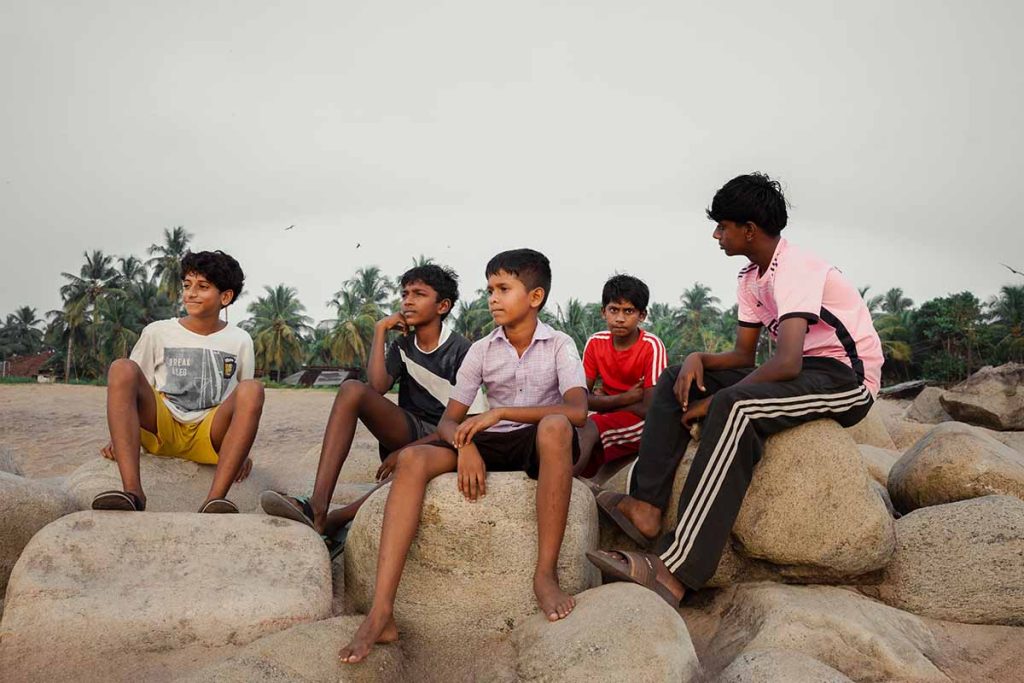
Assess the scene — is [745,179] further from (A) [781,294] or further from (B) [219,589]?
(B) [219,589]

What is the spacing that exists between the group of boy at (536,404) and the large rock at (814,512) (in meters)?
0.14

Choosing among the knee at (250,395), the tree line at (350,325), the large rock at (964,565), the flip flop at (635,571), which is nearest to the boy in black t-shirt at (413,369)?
the knee at (250,395)

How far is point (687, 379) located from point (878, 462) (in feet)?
9.56

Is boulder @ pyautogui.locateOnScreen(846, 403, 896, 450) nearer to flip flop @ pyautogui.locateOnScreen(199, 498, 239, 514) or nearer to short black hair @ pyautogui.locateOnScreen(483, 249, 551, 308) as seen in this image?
short black hair @ pyautogui.locateOnScreen(483, 249, 551, 308)

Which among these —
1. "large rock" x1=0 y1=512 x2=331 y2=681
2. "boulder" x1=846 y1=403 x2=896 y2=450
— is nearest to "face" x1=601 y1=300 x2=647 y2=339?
"large rock" x1=0 y1=512 x2=331 y2=681

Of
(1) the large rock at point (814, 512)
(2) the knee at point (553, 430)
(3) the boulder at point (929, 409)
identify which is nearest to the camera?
(2) the knee at point (553, 430)

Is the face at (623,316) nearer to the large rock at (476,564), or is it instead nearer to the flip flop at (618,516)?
the flip flop at (618,516)

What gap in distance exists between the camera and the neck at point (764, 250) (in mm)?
3941

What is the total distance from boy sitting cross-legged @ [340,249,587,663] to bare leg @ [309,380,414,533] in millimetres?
488

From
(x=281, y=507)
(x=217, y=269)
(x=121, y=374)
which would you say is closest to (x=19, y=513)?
(x=121, y=374)

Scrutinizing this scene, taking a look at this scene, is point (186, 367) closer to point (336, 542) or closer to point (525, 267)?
point (336, 542)

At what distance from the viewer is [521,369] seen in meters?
3.89

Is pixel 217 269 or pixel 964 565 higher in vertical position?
pixel 217 269

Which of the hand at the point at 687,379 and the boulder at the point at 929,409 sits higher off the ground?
the hand at the point at 687,379
